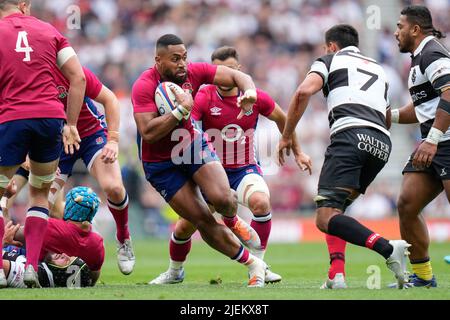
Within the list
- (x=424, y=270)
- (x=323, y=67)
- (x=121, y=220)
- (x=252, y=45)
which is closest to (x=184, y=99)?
(x=323, y=67)

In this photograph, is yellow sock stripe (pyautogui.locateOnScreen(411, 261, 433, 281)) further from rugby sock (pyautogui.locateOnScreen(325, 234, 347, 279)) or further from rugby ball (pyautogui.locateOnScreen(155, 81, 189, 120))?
rugby ball (pyautogui.locateOnScreen(155, 81, 189, 120))

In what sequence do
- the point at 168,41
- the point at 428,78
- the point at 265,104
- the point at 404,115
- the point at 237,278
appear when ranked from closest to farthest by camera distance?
the point at 428,78
the point at 168,41
the point at 404,115
the point at 265,104
the point at 237,278

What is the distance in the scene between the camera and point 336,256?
8617mm

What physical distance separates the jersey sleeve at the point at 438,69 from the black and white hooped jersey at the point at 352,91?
1.42 ft

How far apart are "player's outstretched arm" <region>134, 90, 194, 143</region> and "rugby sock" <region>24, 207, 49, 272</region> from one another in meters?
1.26

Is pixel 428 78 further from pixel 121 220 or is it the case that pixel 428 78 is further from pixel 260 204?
pixel 121 220

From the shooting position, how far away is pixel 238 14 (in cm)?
2472

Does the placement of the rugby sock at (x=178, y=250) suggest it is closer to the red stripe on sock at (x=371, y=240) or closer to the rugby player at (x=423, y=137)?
the rugby player at (x=423, y=137)

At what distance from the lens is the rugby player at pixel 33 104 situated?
828 cm

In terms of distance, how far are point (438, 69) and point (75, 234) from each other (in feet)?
13.0

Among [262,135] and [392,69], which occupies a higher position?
[392,69]
